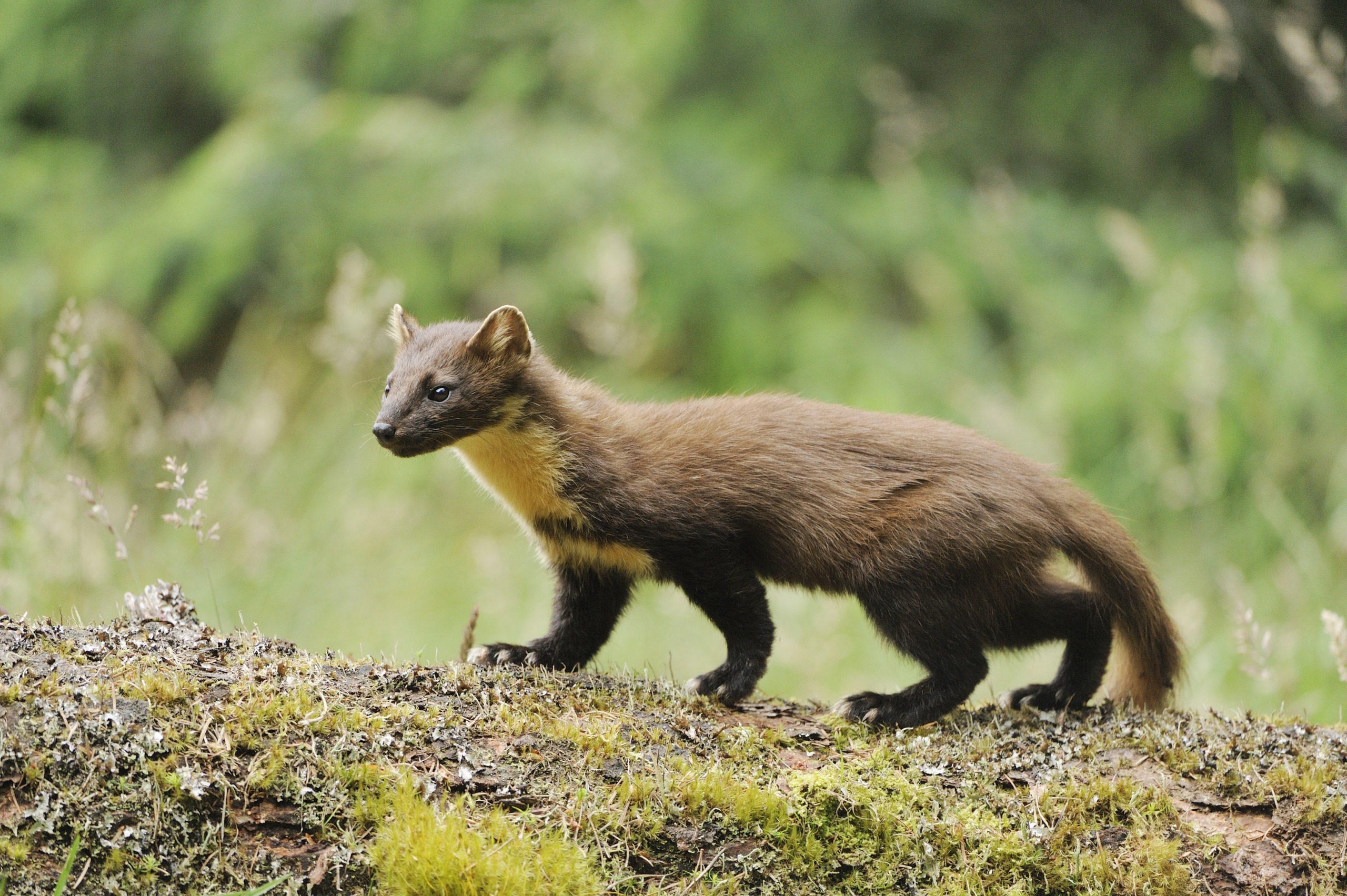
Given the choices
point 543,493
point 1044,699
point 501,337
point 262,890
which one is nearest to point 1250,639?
point 1044,699

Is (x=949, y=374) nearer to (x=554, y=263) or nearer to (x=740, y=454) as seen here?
(x=554, y=263)

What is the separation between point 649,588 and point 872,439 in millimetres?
4045

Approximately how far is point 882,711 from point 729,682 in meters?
0.53

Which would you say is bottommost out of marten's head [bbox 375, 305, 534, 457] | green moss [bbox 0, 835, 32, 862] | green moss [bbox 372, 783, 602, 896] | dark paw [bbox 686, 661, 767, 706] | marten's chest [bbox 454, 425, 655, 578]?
green moss [bbox 372, 783, 602, 896]

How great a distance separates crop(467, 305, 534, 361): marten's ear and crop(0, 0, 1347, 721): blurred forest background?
6.99 ft

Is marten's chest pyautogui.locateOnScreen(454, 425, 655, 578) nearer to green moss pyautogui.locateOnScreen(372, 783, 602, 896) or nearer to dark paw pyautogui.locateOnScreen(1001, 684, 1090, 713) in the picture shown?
dark paw pyautogui.locateOnScreen(1001, 684, 1090, 713)

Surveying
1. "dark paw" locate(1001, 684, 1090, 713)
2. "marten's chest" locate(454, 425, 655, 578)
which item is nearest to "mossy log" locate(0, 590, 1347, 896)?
"dark paw" locate(1001, 684, 1090, 713)

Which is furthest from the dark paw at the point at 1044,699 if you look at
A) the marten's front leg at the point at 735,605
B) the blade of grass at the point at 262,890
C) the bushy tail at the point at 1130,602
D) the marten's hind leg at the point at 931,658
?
the blade of grass at the point at 262,890

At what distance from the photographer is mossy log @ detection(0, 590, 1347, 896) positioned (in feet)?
8.75

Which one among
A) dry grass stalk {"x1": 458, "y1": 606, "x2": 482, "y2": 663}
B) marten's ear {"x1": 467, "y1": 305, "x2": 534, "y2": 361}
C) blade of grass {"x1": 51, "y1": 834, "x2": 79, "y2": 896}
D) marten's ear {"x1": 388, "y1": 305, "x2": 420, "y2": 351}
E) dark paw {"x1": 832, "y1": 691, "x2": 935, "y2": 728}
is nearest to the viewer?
blade of grass {"x1": 51, "y1": 834, "x2": 79, "y2": 896}

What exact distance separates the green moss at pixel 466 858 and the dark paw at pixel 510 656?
131cm

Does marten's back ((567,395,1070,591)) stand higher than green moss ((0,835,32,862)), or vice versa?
marten's back ((567,395,1070,591))

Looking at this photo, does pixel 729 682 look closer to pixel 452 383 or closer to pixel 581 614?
pixel 581 614

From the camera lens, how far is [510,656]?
14.2 ft
